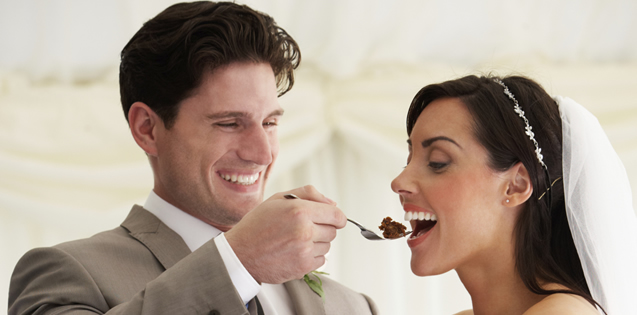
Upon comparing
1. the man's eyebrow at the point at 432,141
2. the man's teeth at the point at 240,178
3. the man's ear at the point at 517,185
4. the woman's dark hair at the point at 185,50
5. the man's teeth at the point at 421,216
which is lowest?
the man's teeth at the point at 421,216

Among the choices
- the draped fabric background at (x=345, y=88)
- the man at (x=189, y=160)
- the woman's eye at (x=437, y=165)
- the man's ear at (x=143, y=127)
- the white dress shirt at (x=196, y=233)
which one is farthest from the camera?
the draped fabric background at (x=345, y=88)

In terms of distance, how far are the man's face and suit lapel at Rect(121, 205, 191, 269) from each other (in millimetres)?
123

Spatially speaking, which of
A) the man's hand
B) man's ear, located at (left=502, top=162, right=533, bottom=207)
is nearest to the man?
the man's hand

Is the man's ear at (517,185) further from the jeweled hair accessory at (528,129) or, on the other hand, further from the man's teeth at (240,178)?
the man's teeth at (240,178)

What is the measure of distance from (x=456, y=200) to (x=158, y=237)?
0.98 m

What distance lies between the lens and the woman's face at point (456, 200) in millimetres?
2008

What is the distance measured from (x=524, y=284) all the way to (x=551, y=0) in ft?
9.47

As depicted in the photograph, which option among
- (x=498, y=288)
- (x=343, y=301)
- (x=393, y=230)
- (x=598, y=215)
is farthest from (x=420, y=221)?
(x=598, y=215)

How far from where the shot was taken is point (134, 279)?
6.49 feet

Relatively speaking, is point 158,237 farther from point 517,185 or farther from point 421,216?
point 517,185

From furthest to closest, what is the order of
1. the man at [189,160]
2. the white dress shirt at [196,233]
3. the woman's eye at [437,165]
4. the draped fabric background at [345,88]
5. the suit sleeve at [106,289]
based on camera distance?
1. the draped fabric background at [345,88]
2. the white dress shirt at [196,233]
3. the woman's eye at [437,165]
4. the man at [189,160]
5. the suit sleeve at [106,289]

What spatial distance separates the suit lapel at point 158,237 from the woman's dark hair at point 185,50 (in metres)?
0.35

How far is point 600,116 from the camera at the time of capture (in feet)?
14.0

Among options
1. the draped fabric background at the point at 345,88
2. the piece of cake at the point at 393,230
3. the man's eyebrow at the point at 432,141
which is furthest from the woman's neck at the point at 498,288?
the draped fabric background at the point at 345,88
